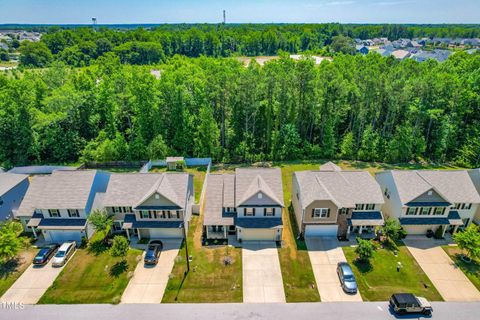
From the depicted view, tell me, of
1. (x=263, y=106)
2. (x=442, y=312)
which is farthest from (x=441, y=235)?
(x=263, y=106)

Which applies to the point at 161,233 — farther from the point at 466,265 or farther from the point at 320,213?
the point at 466,265

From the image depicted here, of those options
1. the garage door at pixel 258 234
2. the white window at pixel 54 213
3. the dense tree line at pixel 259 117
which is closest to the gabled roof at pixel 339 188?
the garage door at pixel 258 234

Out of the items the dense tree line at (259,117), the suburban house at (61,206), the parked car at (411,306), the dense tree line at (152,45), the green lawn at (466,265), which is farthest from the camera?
the dense tree line at (152,45)

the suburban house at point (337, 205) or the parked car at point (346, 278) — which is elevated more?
the suburban house at point (337, 205)

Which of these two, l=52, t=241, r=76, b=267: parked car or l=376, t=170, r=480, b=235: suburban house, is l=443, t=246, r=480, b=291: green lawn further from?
l=52, t=241, r=76, b=267: parked car

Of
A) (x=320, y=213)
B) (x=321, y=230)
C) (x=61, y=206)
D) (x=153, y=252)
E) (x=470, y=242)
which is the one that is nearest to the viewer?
(x=470, y=242)

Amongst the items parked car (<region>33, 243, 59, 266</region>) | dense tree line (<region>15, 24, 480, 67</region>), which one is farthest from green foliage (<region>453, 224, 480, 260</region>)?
dense tree line (<region>15, 24, 480, 67</region>)

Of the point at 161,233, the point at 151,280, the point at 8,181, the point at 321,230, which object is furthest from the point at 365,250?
the point at 8,181

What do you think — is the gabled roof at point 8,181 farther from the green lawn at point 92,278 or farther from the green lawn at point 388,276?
the green lawn at point 388,276
